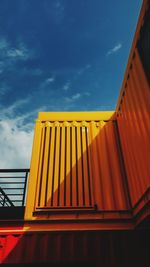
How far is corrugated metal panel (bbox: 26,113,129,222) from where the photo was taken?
4.56 meters

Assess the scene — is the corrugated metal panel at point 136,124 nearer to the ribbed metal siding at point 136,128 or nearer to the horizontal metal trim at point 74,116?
the ribbed metal siding at point 136,128

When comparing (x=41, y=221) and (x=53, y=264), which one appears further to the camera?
(x=41, y=221)

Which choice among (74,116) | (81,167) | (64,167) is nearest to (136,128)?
(81,167)

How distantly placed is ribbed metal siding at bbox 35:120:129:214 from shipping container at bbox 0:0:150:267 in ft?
0.08

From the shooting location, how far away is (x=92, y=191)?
4688mm

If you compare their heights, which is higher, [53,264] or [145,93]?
[145,93]

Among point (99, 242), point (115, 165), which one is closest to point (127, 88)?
point (115, 165)

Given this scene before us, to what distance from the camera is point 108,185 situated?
15.6 ft

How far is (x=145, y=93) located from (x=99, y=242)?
3.30 meters

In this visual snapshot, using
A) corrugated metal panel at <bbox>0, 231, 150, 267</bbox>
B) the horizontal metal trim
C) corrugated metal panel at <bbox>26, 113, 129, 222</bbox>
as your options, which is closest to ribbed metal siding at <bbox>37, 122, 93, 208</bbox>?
corrugated metal panel at <bbox>26, 113, 129, 222</bbox>

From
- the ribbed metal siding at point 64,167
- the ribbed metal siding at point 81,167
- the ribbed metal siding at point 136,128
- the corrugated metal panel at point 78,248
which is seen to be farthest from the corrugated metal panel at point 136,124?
the ribbed metal siding at point 64,167

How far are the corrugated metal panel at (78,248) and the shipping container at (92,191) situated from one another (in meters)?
0.02

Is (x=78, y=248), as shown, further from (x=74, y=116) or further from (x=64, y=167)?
(x=74, y=116)

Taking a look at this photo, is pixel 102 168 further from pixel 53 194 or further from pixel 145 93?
pixel 145 93
